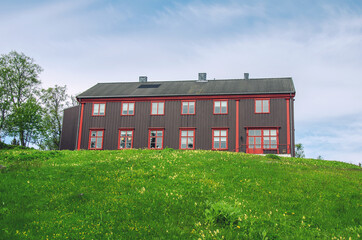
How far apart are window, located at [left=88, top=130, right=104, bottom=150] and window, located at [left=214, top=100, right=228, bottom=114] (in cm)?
1362

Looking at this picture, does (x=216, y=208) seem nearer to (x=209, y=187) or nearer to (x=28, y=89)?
(x=209, y=187)

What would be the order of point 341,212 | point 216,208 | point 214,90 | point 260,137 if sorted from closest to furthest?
point 216,208 → point 341,212 → point 260,137 → point 214,90

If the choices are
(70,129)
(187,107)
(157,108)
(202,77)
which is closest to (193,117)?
(187,107)

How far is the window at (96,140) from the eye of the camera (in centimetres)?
4141

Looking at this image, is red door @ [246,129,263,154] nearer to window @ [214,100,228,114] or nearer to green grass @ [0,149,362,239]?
window @ [214,100,228,114]

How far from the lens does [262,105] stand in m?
38.8

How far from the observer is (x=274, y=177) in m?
19.6

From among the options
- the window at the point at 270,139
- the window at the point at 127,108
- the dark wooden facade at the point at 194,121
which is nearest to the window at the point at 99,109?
the dark wooden facade at the point at 194,121

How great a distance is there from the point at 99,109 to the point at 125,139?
5091mm

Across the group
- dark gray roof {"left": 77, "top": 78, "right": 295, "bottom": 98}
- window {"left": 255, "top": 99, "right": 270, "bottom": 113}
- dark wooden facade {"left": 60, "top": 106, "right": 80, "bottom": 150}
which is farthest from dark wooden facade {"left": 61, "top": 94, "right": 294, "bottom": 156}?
dark gray roof {"left": 77, "top": 78, "right": 295, "bottom": 98}

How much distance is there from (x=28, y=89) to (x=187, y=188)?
157ft

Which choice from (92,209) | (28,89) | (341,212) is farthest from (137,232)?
(28,89)

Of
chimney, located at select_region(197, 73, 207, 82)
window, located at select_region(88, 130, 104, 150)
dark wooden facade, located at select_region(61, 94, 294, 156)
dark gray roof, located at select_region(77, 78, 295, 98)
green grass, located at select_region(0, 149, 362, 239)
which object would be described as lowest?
green grass, located at select_region(0, 149, 362, 239)

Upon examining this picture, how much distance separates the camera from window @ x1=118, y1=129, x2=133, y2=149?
40.7 metres
